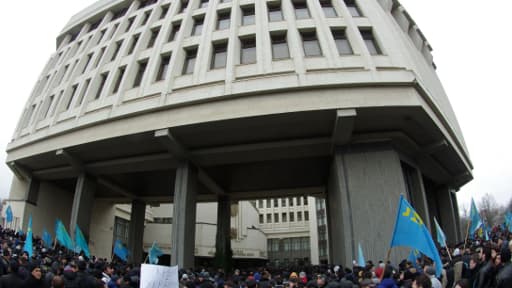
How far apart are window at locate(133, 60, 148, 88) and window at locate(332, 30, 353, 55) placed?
11453 millimetres

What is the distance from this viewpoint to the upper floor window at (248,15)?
71.1 feet

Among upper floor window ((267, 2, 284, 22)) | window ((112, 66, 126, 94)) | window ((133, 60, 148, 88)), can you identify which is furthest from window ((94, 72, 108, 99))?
upper floor window ((267, 2, 284, 22))

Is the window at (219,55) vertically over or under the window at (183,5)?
under

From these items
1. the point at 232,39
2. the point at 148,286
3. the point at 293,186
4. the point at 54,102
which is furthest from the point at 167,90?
the point at 148,286

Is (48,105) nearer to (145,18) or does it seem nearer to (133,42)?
(133,42)

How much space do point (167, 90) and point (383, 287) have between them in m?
15.9

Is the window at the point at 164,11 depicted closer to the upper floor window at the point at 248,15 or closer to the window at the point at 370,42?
the upper floor window at the point at 248,15

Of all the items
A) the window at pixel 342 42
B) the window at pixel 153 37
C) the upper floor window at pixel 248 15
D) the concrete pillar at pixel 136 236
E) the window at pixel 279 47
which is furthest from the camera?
the concrete pillar at pixel 136 236

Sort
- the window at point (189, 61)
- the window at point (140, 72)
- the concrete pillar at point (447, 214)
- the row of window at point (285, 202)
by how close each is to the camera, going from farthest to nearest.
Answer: the row of window at point (285, 202) → the concrete pillar at point (447, 214) → the window at point (140, 72) → the window at point (189, 61)

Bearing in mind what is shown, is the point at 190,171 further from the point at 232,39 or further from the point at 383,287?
the point at 383,287

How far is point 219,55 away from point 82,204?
13.1 metres

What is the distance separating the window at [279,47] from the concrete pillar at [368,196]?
19.2ft

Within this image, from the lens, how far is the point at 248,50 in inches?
807

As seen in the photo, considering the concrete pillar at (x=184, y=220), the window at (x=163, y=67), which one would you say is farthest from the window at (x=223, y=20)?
the concrete pillar at (x=184, y=220)
